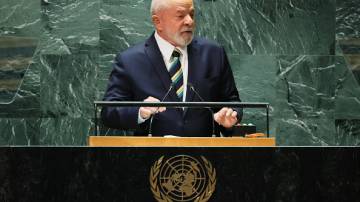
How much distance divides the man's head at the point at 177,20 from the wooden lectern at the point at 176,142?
1.63 metres

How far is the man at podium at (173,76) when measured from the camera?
18.1 feet

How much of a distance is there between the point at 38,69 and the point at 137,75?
69.1 inches

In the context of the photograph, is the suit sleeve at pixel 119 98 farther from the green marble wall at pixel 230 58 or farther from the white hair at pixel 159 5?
the green marble wall at pixel 230 58

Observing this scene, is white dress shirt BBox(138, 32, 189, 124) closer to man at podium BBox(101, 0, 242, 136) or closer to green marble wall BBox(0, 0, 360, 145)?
man at podium BBox(101, 0, 242, 136)

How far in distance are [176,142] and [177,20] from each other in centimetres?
173

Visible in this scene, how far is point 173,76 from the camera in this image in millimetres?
5648

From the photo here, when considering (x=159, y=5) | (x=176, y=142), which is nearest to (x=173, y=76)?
(x=159, y=5)

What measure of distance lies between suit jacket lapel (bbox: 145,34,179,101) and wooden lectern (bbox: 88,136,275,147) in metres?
1.35

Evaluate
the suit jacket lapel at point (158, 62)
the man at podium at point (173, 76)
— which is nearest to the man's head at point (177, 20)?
the man at podium at point (173, 76)
